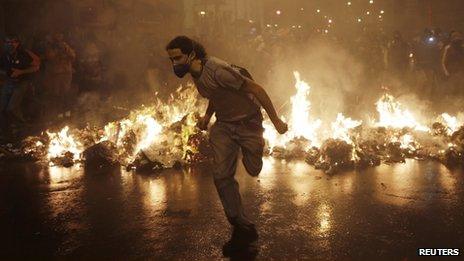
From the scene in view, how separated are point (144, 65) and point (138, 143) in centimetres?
795

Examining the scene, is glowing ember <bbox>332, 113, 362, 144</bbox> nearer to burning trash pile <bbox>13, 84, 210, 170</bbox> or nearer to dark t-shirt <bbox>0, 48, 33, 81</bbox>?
burning trash pile <bbox>13, 84, 210, 170</bbox>

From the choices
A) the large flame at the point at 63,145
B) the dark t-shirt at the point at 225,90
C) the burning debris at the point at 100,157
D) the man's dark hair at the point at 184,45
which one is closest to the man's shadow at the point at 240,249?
the dark t-shirt at the point at 225,90

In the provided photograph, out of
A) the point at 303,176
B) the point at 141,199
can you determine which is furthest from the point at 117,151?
the point at 303,176

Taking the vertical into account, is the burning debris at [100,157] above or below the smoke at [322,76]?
below

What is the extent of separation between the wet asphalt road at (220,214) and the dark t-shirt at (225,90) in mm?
1349

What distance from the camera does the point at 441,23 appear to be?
1120 inches

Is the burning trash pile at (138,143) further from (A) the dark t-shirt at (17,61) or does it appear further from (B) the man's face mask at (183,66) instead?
(B) the man's face mask at (183,66)

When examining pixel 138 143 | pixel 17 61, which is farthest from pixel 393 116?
pixel 17 61

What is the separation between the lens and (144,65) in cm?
1595

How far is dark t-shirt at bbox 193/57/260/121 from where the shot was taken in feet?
13.5

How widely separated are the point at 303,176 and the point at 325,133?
257cm

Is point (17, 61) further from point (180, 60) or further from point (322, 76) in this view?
point (322, 76)

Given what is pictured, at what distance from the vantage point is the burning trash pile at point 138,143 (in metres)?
8.01

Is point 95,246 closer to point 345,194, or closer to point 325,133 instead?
point 345,194
